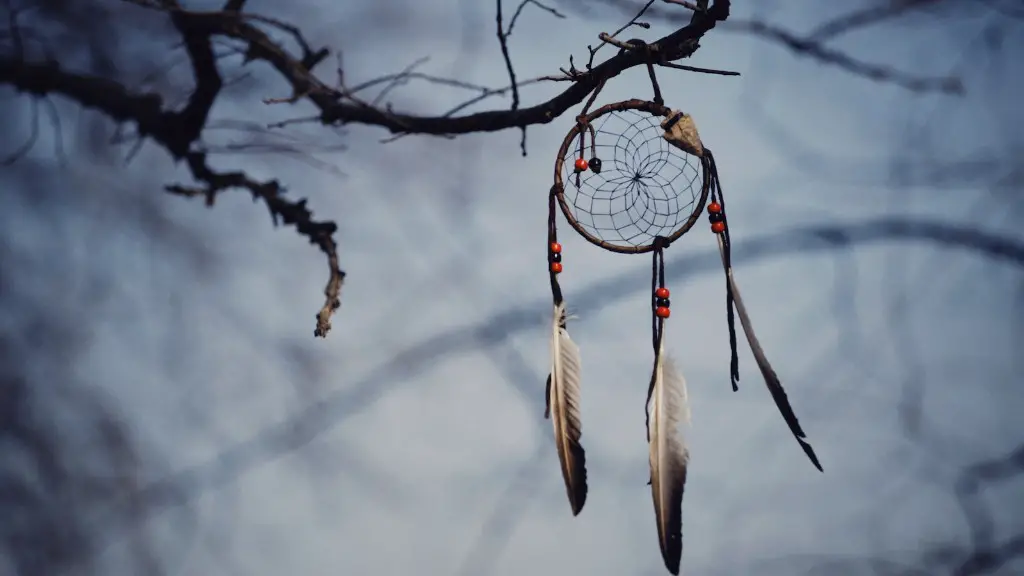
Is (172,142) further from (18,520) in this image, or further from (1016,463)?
(1016,463)

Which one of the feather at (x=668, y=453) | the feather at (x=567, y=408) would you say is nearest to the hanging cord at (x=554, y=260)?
the feather at (x=567, y=408)

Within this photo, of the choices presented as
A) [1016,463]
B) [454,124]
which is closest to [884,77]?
[454,124]

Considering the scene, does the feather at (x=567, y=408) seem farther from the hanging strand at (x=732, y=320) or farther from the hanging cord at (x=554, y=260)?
the hanging strand at (x=732, y=320)

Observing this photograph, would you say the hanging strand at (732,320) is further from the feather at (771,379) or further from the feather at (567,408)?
the feather at (567,408)

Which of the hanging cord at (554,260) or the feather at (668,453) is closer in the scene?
the feather at (668,453)

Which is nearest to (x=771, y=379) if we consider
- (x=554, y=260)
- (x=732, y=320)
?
(x=732, y=320)

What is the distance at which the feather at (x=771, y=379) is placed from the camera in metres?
1.06

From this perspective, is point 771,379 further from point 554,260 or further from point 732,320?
point 554,260

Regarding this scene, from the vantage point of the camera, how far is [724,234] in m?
1.18

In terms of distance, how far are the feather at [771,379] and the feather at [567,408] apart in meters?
0.27

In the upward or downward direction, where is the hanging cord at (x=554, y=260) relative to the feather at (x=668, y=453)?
upward

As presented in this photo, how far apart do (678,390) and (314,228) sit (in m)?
0.90

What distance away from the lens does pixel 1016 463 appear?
2457 millimetres

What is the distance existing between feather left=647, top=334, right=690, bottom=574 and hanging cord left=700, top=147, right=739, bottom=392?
0.27ft
